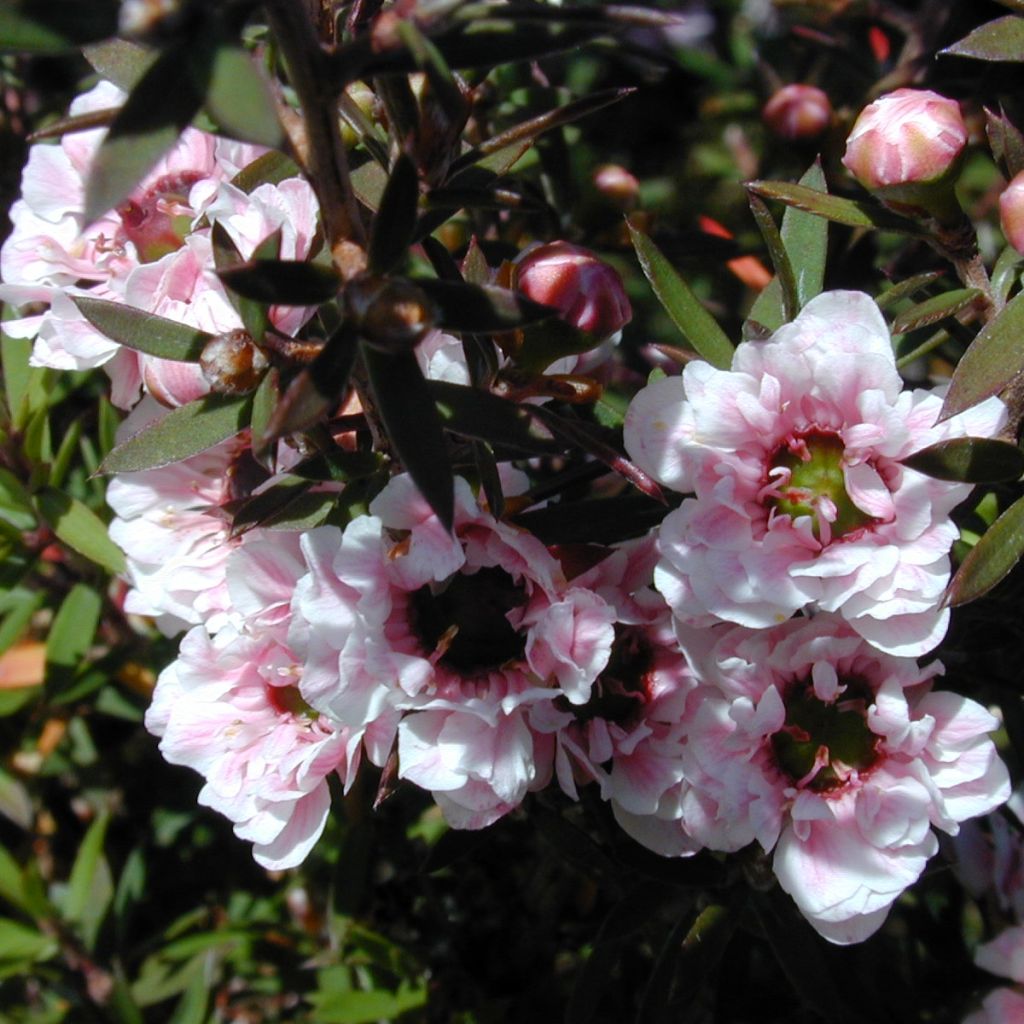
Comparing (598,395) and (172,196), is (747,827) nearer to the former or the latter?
(598,395)

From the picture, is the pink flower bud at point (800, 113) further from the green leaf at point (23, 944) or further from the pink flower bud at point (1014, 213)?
the green leaf at point (23, 944)

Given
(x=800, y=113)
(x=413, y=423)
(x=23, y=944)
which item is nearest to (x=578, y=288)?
(x=413, y=423)

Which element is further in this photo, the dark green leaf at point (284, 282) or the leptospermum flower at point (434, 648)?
the leptospermum flower at point (434, 648)

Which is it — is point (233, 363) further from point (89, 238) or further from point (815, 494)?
point (815, 494)

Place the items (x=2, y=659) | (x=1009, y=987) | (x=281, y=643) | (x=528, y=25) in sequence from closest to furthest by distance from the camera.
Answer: (x=528, y=25) < (x=281, y=643) < (x=1009, y=987) < (x=2, y=659)

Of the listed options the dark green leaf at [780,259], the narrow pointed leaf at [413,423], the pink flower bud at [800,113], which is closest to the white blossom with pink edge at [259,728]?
the narrow pointed leaf at [413,423]

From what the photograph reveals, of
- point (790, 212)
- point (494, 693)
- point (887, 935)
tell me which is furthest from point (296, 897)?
point (790, 212)
